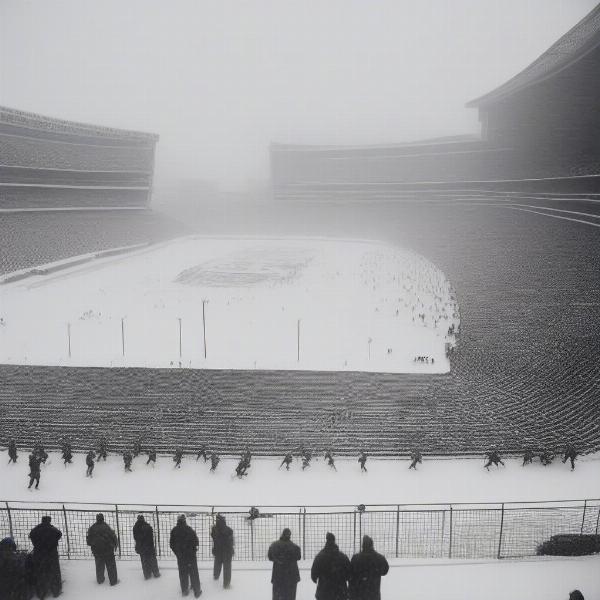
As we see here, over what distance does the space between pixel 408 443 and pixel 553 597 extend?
8.67 meters

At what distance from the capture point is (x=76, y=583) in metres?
7.70

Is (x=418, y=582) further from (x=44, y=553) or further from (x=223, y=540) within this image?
(x=44, y=553)

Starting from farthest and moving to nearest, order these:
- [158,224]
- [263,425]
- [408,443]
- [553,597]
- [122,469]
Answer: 1. [158,224]
2. [263,425]
3. [408,443]
4. [122,469]
5. [553,597]

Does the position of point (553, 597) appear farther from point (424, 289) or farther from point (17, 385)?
point (424, 289)

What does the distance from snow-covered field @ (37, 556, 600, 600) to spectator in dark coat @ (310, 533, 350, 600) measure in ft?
3.66

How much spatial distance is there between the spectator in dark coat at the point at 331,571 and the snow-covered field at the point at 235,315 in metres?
15.3

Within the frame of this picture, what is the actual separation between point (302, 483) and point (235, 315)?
57.1 feet

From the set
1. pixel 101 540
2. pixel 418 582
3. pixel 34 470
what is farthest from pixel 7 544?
pixel 34 470

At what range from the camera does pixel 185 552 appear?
7246 mm

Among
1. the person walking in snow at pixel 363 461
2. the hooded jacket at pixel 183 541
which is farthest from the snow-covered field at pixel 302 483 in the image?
the hooded jacket at pixel 183 541

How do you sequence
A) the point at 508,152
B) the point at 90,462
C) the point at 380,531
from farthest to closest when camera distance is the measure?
the point at 508,152 → the point at 90,462 → the point at 380,531

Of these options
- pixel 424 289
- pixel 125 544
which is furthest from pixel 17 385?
pixel 424 289

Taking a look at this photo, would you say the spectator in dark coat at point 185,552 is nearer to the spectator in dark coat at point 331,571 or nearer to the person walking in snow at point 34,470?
the spectator in dark coat at point 331,571

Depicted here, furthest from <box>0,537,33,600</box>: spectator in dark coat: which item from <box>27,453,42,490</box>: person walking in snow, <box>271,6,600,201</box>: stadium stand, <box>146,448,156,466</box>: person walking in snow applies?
<box>271,6,600,201</box>: stadium stand
